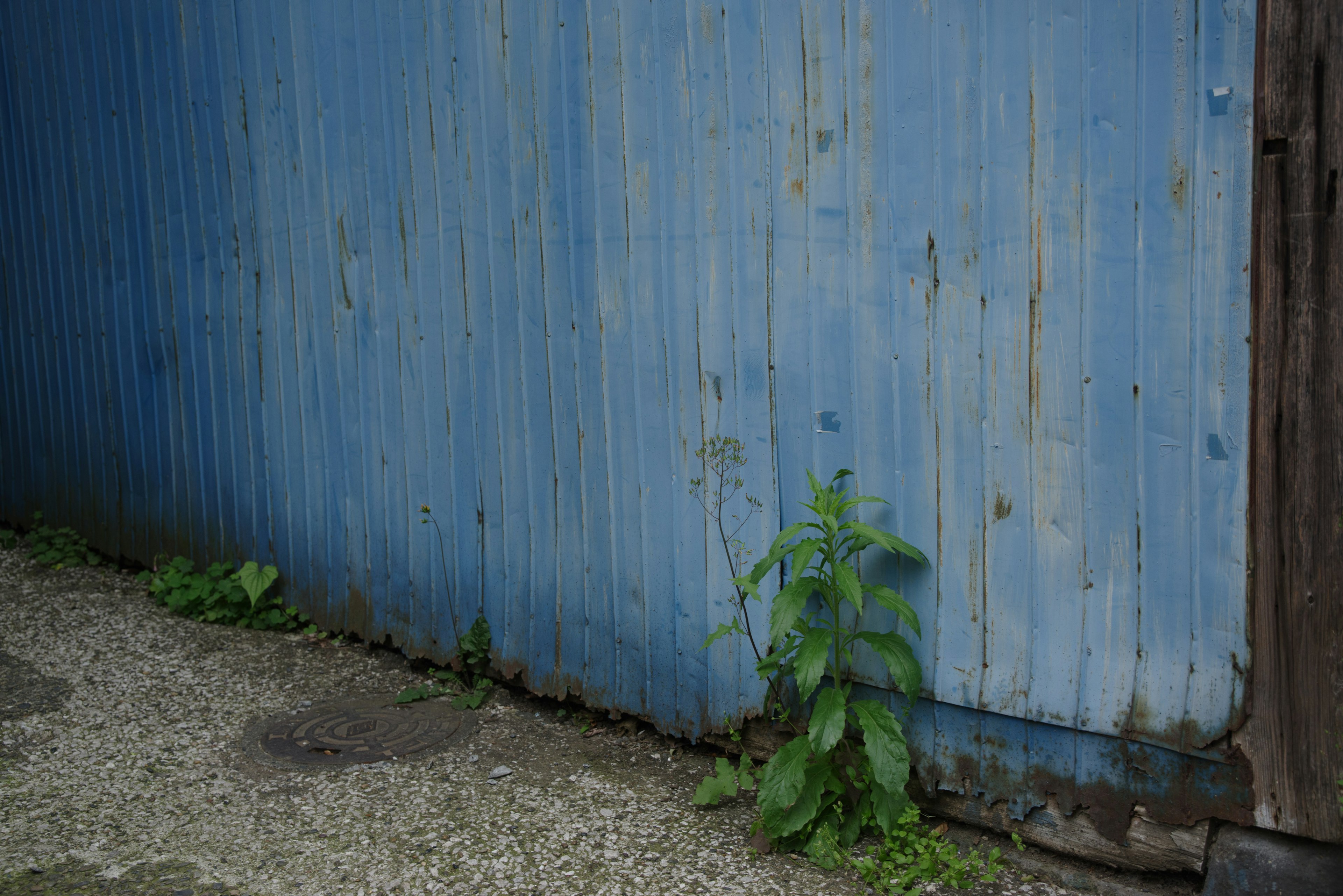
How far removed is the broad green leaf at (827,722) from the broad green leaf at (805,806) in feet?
0.40

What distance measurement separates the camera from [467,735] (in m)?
3.78

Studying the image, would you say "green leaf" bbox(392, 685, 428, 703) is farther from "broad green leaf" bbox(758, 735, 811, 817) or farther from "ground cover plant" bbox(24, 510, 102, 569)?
"ground cover plant" bbox(24, 510, 102, 569)

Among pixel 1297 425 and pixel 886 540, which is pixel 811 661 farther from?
pixel 1297 425

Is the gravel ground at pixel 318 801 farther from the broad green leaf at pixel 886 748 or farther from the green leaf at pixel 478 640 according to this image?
the broad green leaf at pixel 886 748

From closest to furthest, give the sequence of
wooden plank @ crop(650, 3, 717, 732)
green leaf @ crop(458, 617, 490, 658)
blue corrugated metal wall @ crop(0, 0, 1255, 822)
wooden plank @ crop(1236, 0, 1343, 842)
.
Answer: wooden plank @ crop(1236, 0, 1343, 842), blue corrugated metal wall @ crop(0, 0, 1255, 822), wooden plank @ crop(650, 3, 717, 732), green leaf @ crop(458, 617, 490, 658)

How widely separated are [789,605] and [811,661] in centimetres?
16

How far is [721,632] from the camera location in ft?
10.3

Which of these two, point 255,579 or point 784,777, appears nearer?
point 784,777

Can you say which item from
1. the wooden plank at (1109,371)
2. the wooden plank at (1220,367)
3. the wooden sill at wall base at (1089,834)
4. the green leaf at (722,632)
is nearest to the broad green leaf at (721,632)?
the green leaf at (722,632)

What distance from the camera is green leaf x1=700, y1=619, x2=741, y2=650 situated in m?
3.12

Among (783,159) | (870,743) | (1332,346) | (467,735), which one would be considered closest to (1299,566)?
(1332,346)

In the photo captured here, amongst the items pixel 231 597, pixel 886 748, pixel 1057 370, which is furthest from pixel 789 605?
pixel 231 597

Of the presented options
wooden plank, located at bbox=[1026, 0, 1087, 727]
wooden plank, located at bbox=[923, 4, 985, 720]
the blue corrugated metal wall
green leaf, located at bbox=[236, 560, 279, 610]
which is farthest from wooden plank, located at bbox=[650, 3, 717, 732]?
green leaf, located at bbox=[236, 560, 279, 610]

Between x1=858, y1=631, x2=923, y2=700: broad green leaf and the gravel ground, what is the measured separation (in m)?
0.56
